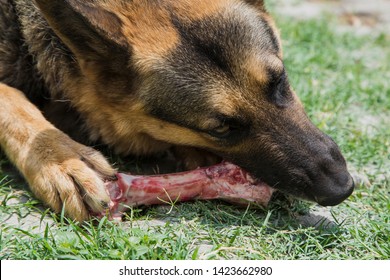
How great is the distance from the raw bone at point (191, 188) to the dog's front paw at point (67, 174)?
0.13m

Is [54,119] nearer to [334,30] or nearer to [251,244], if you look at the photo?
[251,244]

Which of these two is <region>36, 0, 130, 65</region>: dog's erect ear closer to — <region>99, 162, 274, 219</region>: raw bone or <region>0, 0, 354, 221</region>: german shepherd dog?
<region>0, 0, 354, 221</region>: german shepherd dog

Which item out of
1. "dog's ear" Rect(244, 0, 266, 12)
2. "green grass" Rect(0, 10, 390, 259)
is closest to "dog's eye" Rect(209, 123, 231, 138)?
"green grass" Rect(0, 10, 390, 259)

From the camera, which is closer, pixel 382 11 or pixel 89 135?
pixel 89 135

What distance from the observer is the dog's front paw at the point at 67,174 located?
3598mm

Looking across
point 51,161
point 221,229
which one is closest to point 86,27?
point 51,161

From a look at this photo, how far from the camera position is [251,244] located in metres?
3.47

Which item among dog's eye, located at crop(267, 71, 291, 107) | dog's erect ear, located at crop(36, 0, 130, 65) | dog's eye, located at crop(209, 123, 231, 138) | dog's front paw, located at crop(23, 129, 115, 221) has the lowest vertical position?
dog's front paw, located at crop(23, 129, 115, 221)

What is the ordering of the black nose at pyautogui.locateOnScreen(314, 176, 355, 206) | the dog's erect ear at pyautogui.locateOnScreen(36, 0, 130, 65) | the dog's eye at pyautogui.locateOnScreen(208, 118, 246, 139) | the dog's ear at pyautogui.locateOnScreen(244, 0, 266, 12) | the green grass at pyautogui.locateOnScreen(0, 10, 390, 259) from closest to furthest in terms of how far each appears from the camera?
the green grass at pyautogui.locateOnScreen(0, 10, 390, 259), the dog's erect ear at pyautogui.locateOnScreen(36, 0, 130, 65), the black nose at pyautogui.locateOnScreen(314, 176, 355, 206), the dog's eye at pyautogui.locateOnScreen(208, 118, 246, 139), the dog's ear at pyautogui.locateOnScreen(244, 0, 266, 12)

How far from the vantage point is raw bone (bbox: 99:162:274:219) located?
3758 mm

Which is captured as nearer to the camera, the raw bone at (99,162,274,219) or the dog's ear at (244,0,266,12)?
the raw bone at (99,162,274,219)

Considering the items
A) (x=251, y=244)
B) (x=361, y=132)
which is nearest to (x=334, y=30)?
(x=361, y=132)

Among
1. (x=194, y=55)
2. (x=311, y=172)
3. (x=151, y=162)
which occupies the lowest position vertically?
(x=151, y=162)

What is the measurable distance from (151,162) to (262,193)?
38.5 inches
